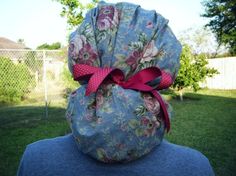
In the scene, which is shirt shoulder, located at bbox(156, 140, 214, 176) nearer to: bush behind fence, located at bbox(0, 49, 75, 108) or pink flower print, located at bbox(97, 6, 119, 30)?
pink flower print, located at bbox(97, 6, 119, 30)

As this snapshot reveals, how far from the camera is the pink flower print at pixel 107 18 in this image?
1068mm

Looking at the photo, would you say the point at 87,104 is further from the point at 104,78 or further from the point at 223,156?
the point at 223,156

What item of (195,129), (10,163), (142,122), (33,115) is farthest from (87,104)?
(33,115)

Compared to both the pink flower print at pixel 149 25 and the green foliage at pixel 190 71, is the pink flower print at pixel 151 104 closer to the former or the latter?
the pink flower print at pixel 149 25

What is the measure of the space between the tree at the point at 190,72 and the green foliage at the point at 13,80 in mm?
6845

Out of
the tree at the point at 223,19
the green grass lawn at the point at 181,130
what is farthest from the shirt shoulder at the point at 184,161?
the tree at the point at 223,19

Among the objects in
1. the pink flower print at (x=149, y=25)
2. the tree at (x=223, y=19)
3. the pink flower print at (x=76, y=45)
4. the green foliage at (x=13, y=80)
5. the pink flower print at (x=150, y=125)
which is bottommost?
the green foliage at (x=13, y=80)

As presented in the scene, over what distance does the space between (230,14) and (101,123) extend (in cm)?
3015

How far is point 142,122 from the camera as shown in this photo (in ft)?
3.34

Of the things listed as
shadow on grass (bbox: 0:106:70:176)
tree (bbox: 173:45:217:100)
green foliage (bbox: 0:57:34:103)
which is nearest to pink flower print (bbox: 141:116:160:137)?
shadow on grass (bbox: 0:106:70:176)

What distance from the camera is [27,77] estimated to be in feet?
38.2

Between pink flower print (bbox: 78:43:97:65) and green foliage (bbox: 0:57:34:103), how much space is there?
34.5 ft

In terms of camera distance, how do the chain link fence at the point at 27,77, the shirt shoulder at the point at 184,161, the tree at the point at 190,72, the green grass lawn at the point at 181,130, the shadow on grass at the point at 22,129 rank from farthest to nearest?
the tree at the point at 190,72, the chain link fence at the point at 27,77, the shadow on grass at the point at 22,129, the green grass lawn at the point at 181,130, the shirt shoulder at the point at 184,161

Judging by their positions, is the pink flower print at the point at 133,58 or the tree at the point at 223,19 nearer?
the pink flower print at the point at 133,58
